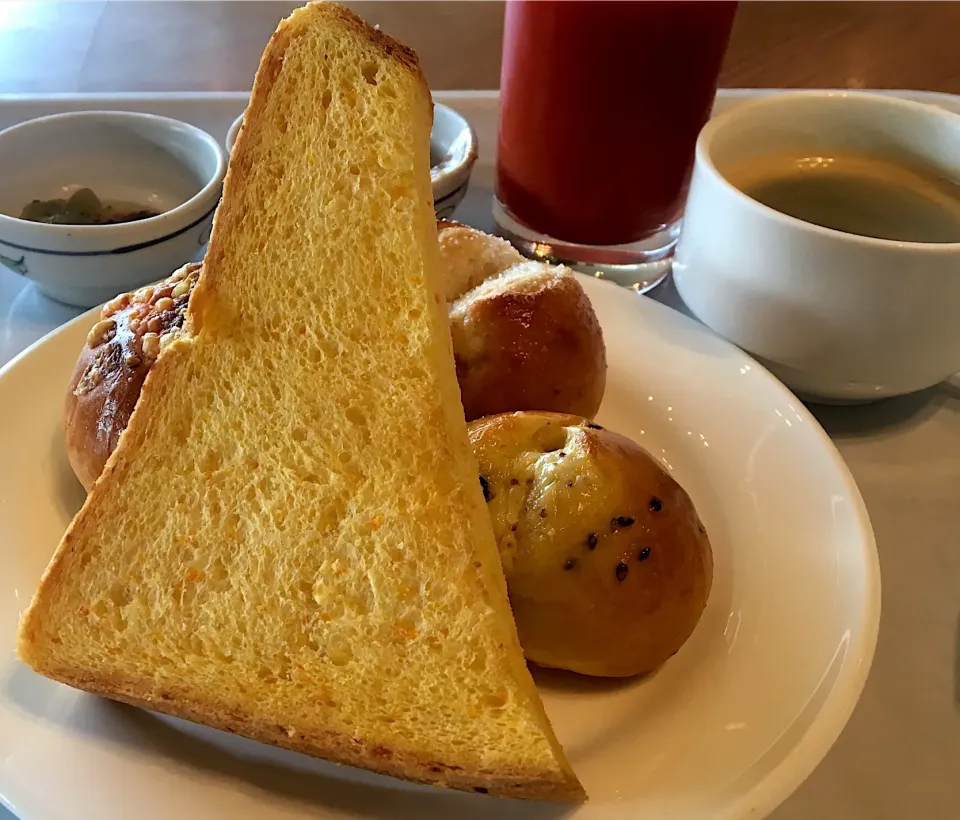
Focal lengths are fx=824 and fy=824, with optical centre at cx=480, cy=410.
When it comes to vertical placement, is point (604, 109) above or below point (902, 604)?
above

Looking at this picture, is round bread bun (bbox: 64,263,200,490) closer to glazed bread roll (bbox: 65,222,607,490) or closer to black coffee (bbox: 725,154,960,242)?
glazed bread roll (bbox: 65,222,607,490)

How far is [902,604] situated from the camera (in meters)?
0.85

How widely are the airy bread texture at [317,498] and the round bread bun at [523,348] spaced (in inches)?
6.1

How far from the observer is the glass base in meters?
1.24

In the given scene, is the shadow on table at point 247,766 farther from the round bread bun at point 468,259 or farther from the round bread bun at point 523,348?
the round bread bun at point 468,259

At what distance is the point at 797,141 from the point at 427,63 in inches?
44.1

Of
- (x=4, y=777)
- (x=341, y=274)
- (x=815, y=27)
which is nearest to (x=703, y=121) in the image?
(x=341, y=274)

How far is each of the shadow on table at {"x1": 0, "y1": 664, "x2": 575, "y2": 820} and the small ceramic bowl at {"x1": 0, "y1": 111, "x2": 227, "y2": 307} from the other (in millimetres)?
614

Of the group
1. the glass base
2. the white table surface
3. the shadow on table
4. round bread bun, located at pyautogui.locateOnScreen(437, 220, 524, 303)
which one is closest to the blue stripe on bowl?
the white table surface

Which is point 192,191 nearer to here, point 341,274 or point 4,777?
point 341,274

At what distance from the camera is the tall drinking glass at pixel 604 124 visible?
1.08m

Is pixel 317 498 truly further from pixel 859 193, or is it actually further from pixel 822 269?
pixel 859 193

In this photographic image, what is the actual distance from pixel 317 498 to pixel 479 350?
0.27 metres

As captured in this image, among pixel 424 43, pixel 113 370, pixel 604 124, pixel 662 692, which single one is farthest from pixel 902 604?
pixel 424 43
